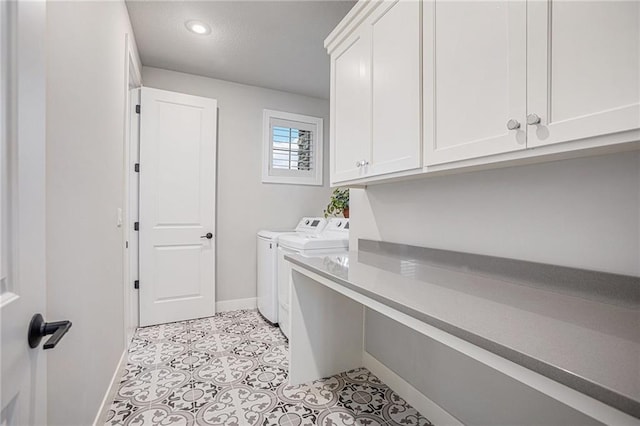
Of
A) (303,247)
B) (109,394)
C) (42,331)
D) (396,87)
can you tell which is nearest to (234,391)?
(109,394)

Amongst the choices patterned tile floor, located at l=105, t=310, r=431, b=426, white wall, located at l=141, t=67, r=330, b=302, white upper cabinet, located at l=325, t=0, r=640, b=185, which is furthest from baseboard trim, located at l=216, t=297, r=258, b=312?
white upper cabinet, located at l=325, t=0, r=640, b=185

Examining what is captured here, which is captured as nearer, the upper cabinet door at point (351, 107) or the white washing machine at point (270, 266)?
the upper cabinet door at point (351, 107)

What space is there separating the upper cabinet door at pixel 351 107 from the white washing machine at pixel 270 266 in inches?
43.0

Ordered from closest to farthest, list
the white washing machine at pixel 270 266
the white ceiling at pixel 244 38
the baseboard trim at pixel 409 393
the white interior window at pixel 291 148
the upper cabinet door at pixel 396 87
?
the upper cabinet door at pixel 396 87 < the baseboard trim at pixel 409 393 < the white ceiling at pixel 244 38 < the white washing machine at pixel 270 266 < the white interior window at pixel 291 148

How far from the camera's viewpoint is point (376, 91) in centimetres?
152

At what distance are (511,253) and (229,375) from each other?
1.81 meters

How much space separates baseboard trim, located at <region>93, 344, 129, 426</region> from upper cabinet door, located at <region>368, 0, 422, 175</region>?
182cm

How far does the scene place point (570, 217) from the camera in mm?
998

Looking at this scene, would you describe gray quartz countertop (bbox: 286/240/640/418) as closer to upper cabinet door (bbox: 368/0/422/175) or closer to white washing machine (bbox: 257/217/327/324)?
upper cabinet door (bbox: 368/0/422/175)

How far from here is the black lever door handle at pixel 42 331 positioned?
0.56 metres

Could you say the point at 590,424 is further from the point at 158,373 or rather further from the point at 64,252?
the point at 158,373

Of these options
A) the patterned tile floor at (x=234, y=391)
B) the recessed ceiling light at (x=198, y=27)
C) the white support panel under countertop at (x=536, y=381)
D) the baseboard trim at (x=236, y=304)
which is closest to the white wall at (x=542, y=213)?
the white support panel under countertop at (x=536, y=381)

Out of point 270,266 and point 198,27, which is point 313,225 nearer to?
point 270,266

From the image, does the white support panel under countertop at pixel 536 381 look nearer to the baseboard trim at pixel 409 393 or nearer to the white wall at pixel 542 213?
the white wall at pixel 542 213
